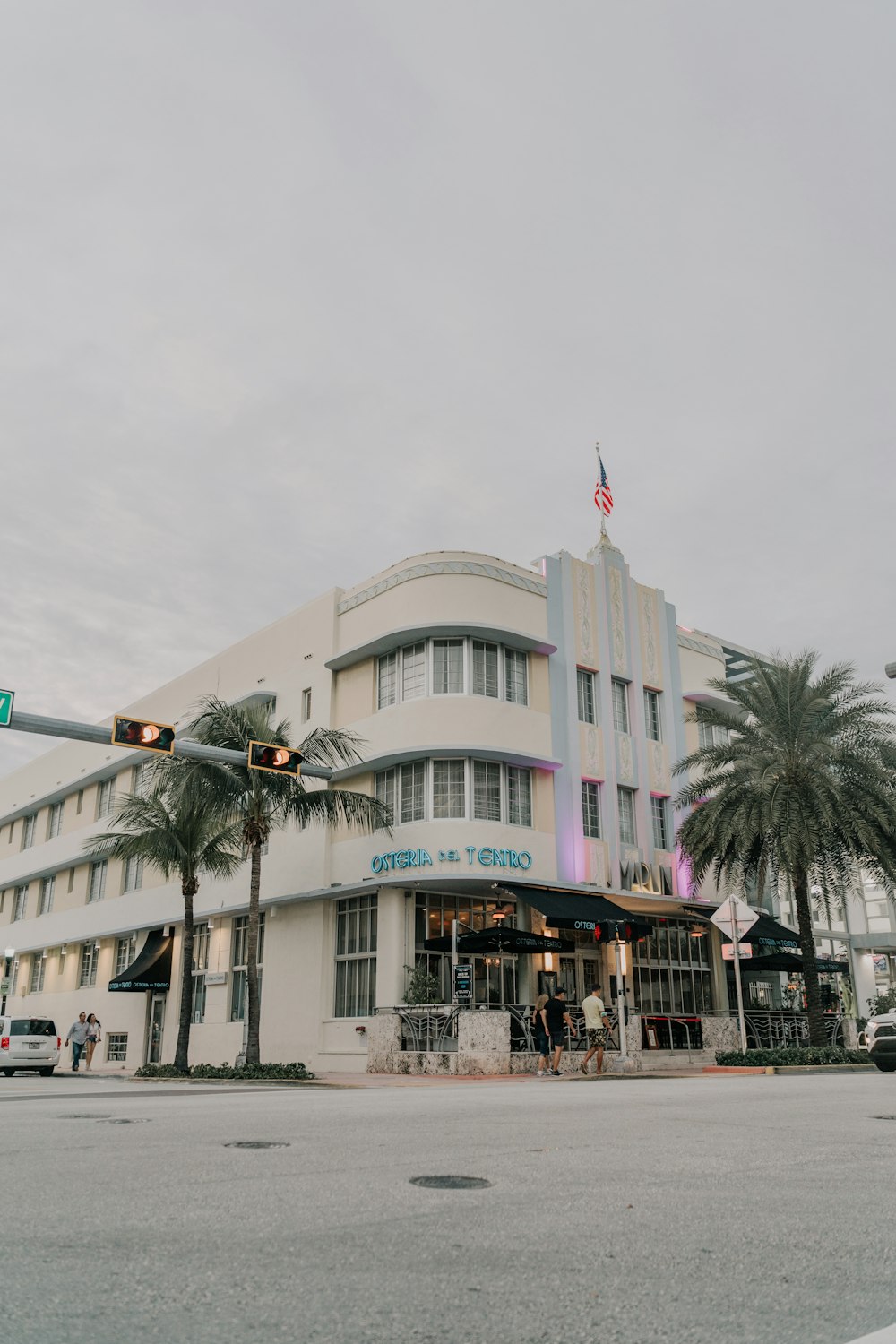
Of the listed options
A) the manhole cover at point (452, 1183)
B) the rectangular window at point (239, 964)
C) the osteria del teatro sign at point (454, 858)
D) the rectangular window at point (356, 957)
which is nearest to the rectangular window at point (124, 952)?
the rectangular window at point (239, 964)

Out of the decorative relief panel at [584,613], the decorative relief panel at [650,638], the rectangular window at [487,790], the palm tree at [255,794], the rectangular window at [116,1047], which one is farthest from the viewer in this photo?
the rectangular window at [116,1047]

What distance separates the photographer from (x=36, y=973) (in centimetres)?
5150

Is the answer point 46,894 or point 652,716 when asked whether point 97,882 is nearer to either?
point 46,894

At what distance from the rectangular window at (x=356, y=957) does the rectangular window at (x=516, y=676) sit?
687cm

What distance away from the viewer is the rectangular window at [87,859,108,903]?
4597 cm

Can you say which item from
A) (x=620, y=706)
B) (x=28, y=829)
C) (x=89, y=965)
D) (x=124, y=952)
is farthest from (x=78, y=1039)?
(x=620, y=706)

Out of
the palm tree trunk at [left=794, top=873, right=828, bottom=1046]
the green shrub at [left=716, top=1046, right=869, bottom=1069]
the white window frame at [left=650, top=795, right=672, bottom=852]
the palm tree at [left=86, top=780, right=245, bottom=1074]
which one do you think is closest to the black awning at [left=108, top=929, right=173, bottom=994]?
the palm tree at [left=86, top=780, right=245, bottom=1074]

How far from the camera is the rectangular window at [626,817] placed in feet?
108

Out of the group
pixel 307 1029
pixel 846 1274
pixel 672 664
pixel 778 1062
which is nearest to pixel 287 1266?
pixel 846 1274

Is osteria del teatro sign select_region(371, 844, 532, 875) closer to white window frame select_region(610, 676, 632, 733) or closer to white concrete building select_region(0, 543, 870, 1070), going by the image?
white concrete building select_region(0, 543, 870, 1070)

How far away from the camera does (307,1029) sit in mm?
30266

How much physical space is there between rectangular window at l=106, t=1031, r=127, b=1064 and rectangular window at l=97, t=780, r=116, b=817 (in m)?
9.05

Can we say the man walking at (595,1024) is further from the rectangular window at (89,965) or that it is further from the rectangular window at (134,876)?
the rectangular window at (89,965)

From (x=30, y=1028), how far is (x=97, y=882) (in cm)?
1382
